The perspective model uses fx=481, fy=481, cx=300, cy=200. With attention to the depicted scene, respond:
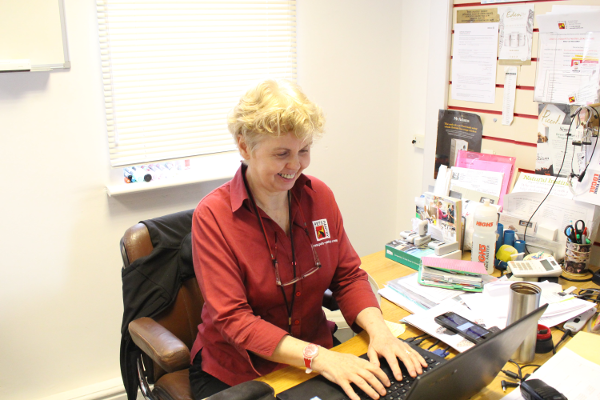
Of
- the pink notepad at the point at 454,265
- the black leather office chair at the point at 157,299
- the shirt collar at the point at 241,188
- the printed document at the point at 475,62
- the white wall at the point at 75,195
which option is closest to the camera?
the shirt collar at the point at 241,188

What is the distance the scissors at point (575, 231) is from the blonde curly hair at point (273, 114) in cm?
111

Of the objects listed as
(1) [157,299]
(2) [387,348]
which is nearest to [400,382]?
(2) [387,348]

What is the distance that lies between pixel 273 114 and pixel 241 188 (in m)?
0.27

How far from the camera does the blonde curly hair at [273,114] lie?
4.51 ft

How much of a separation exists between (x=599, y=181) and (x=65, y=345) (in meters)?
2.42

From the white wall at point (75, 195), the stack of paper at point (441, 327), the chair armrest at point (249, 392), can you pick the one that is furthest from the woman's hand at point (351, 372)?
the white wall at point (75, 195)

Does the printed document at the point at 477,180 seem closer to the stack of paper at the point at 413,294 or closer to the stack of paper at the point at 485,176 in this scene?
the stack of paper at the point at 485,176

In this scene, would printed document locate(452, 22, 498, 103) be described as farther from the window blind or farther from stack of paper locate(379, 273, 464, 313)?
stack of paper locate(379, 273, 464, 313)

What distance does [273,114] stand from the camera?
4.49ft

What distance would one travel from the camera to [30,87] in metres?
2.02

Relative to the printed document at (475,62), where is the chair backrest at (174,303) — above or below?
below

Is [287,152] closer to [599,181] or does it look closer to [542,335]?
[542,335]

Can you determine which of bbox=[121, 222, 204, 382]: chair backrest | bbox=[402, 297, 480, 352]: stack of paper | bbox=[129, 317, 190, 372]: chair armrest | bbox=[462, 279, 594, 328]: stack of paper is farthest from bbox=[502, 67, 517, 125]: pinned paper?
bbox=[129, 317, 190, 372]: chair armrest

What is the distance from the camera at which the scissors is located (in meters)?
1.83
